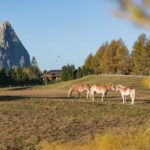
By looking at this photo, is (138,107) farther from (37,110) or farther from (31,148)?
(31,148)

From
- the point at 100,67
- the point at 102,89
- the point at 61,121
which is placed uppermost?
the point at 100,67

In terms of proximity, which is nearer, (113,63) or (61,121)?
(61,121)

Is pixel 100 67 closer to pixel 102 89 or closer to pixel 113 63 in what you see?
pixel 113 63

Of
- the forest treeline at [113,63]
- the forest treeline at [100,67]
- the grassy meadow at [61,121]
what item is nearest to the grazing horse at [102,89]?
the grassy meadow at [61,121]

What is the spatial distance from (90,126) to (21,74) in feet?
337

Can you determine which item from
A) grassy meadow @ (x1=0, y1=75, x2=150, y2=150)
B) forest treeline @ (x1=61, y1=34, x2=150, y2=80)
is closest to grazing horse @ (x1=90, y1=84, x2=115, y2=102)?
grassy meadow @ (x1=0, y1=75, x2=150, y2=150)

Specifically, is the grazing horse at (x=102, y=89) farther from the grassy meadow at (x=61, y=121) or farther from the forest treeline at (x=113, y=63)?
the forest treeline at (x=113, y=63)

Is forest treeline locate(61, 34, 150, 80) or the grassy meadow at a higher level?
forest treeline locate(61, 34, 150, 80)

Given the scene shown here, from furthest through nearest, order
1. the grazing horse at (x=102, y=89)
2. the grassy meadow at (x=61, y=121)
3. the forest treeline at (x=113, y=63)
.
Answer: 1. the forest treeline at (x=113, y=63)
2. the grazing horse at (x=102, y=89)
3. the grassy meadow at (x=61, y=121)

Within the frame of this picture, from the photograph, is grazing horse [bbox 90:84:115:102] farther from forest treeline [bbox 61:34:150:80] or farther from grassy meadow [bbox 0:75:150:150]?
forest treeline [bbox 61:34:150:80]

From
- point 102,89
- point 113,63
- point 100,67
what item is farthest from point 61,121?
point 100,67

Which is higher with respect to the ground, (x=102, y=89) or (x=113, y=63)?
(x=113, y=63)

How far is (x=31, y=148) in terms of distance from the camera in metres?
19.3

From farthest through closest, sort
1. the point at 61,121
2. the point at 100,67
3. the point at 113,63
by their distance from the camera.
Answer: the point at 100,67, the point at 113,63, the point at 61,121
